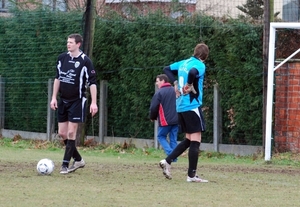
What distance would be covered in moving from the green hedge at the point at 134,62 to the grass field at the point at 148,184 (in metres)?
1.61

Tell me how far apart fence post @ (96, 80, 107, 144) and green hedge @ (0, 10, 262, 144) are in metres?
0.13

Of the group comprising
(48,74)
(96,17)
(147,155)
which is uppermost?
(96,17)

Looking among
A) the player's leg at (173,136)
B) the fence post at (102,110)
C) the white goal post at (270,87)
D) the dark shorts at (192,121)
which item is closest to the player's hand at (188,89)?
the dark shorts at (192,121)

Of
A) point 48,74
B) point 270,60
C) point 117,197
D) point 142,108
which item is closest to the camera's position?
point 117,197

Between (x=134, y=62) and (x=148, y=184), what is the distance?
8.71 metres

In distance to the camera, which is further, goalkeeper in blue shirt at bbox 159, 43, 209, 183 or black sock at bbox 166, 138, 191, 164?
black sock at bbox 166, 138, 191, 164

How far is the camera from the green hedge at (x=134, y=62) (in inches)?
647

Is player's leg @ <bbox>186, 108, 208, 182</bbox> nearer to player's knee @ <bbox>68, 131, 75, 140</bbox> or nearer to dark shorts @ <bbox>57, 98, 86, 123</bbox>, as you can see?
dark shorts @ <bbox>57, 98, 86, 123</bbox>

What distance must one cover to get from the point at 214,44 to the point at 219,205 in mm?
9052

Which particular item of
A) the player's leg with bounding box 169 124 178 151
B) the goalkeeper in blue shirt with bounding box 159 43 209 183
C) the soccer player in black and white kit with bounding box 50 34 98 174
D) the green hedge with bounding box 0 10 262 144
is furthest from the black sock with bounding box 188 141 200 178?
the green hedge with bounding box 0 10 262 144

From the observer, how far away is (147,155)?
1688cm

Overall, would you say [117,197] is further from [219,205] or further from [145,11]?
[145,11]

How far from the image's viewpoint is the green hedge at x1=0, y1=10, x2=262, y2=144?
16438 mm

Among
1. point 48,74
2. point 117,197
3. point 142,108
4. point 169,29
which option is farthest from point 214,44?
point 117,197
